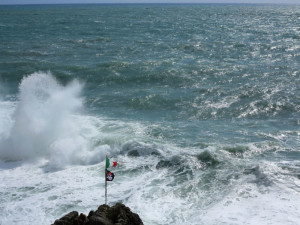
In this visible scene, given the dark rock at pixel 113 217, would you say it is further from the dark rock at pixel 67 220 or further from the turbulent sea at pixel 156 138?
the turbulent sea at pixel 156 138

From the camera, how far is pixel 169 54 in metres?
39.7

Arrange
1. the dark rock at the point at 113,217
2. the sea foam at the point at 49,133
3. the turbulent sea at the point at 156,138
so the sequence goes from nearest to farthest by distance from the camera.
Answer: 1. the dark rock at the point at 113,217
2. the turbulent sea at the point at 156,138
3. the sea foam at the point at 49,133

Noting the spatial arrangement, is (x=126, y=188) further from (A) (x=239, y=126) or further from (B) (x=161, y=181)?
(A) (x=239, y=126)

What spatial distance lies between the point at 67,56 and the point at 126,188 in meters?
27.4

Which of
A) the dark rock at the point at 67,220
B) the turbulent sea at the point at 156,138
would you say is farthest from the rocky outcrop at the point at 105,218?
the turbulent sea at the point at 156,138

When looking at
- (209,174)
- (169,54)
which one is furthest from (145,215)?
(169,54)

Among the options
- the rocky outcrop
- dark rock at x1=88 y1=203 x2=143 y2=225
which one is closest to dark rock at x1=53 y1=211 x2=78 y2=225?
the rocky outcrop

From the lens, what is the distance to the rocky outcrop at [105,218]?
9.83 m

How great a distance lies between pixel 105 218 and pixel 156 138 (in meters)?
9.39

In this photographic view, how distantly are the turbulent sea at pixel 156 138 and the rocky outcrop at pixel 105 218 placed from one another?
7.12ft

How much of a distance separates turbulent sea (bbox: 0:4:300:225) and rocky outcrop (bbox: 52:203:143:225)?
2.17 meters

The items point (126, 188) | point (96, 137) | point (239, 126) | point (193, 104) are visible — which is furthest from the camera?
point (193, 104)

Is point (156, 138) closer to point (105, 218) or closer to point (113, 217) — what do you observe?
point (113, 217)

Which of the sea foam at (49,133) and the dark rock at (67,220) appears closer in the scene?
the dark rock at (67,220)
